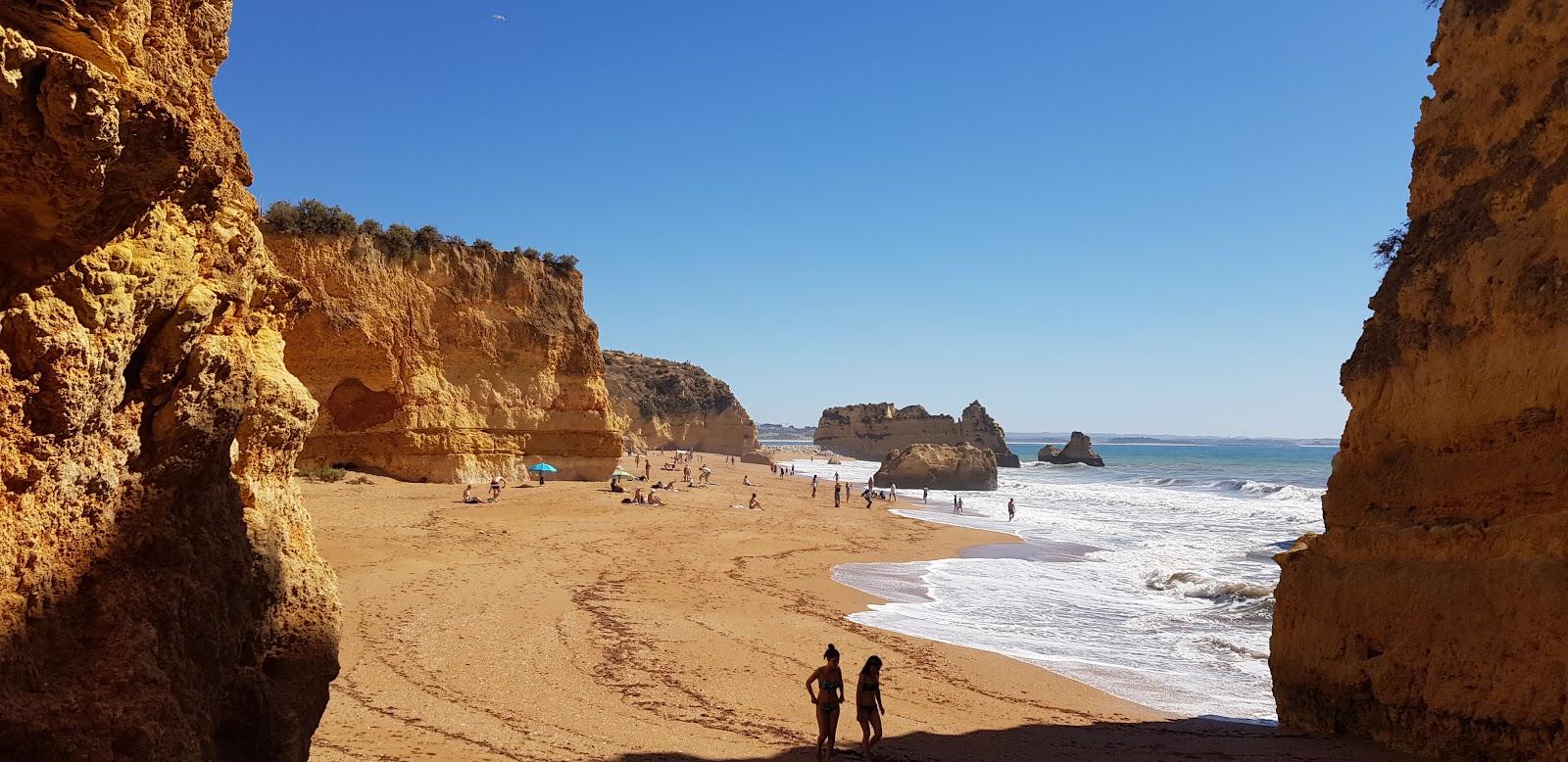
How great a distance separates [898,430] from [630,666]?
86644mm

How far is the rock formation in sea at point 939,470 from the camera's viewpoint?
5281 centimetres

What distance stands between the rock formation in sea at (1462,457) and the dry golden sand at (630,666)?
964mm

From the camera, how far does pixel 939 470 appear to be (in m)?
53.0

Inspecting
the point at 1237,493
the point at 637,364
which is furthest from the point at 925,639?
the point at 637,364

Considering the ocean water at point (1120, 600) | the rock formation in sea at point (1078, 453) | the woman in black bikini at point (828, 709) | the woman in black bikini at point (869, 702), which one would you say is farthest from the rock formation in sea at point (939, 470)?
the rock formation in sea at point (1078, 453)

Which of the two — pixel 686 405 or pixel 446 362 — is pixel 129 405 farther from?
pixel 686 405

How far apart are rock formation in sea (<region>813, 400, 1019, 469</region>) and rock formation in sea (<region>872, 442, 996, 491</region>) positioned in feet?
96.2

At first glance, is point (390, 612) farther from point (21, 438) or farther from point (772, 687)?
point (21, 438)

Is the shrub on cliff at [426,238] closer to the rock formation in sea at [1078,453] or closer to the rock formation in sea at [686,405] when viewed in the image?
the rock formation in sea at [686,405]

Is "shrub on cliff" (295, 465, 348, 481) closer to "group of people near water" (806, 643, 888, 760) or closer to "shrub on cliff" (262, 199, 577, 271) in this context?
"shrub on cliff" (262, 199, 577, 271)

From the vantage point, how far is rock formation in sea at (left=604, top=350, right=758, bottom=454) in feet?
267

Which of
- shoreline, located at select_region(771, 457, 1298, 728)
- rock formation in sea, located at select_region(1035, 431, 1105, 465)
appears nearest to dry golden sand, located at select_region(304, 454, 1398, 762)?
shoreline, located at select_region(771, 457, 1298, 728)

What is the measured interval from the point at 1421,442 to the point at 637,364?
8235cm

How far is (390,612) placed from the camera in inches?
475
